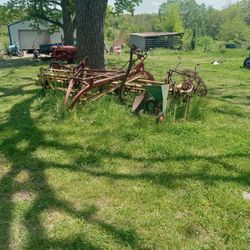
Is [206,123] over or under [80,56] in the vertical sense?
under

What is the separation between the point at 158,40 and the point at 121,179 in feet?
132

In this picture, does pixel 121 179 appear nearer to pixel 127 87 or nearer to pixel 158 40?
pixel 127 87

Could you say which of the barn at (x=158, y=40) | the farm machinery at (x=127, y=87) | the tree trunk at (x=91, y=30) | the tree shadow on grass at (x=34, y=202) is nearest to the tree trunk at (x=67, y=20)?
the tree trunk at (x=91, y=30)

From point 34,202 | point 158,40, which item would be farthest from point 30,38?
point 34,202

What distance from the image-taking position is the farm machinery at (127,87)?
18.6 feet

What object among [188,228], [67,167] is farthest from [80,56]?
[188,228]

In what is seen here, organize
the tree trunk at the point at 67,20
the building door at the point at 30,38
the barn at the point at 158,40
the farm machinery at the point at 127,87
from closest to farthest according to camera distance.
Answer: the farm machinery at the point at 127,87, the tree trunk at the point at 67,20, the building door at the point at 30,38, the barn at the point at 158,40

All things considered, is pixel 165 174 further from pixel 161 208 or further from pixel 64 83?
pixel 64 83

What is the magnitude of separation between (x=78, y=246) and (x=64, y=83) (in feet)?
15.9

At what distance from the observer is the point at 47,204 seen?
3299 mm

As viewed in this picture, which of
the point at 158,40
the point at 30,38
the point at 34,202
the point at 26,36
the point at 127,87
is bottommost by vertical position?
the point at 158,40

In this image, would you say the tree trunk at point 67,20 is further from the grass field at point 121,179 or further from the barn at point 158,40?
the barn at point 158,40

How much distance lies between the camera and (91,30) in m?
6.96

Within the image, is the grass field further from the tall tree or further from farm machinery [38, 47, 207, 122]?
the tall tree
